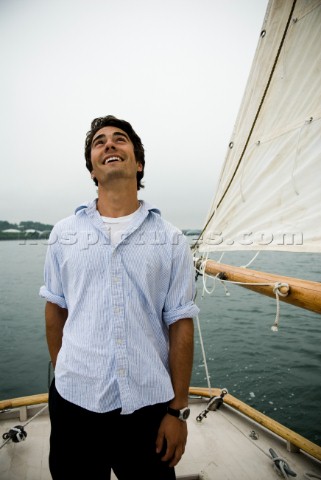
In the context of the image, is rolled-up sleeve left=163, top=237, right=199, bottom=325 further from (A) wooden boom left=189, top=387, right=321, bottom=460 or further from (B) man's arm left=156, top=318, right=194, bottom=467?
(A) wooden boom left=189, top=387, right=321, bottom=460

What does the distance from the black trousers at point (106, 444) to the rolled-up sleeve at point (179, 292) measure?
1.44 ft

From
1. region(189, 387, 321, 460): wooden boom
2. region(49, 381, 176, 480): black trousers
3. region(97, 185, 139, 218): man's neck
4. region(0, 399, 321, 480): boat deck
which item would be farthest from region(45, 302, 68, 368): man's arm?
region(189, 387, 321, 460): wooden boom

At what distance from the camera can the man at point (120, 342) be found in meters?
1.28

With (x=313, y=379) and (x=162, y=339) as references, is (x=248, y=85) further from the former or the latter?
(x=313, y=379)

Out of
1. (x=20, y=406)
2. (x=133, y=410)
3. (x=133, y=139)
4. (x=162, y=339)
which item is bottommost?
(x=20, y=406)

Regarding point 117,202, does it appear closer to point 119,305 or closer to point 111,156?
point 111,156

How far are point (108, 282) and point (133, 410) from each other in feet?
1.88

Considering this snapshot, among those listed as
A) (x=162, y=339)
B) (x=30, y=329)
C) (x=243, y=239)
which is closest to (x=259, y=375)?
(x=243, y=239)

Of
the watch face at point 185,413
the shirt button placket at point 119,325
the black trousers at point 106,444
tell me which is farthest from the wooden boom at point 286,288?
the shirt button placket at point 119,325

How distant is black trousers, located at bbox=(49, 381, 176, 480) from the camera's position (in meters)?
1.29

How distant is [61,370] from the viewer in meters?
1.35

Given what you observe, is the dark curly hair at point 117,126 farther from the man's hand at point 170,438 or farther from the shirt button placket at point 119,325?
the man's hand at point 170,438

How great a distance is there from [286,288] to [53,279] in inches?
59.2

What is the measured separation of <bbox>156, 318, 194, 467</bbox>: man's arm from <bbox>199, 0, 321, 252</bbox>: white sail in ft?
4.09
